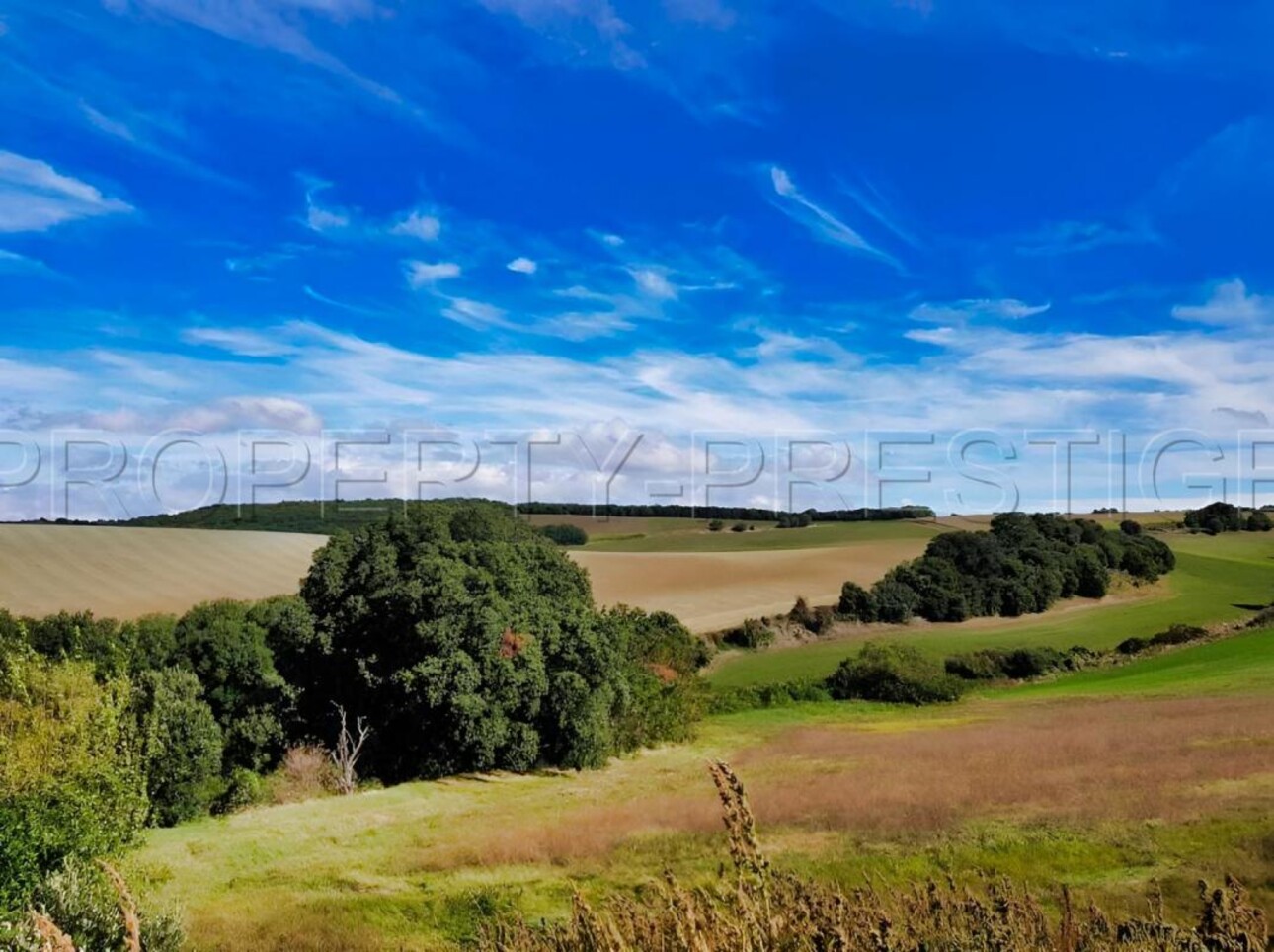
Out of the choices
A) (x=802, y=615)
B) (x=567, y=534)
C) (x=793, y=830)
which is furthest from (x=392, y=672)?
(x=567, y=534)

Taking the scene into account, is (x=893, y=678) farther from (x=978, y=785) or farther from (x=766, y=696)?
(x=978, y=785)

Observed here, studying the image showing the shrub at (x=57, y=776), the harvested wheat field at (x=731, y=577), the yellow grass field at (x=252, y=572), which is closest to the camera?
the shrub at (x=57, y=776)

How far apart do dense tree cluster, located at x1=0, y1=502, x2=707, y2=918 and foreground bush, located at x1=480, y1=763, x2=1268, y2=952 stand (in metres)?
25.8

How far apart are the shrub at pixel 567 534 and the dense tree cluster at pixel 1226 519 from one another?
8160 cm

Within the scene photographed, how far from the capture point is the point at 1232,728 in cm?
3120

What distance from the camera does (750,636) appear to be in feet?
249

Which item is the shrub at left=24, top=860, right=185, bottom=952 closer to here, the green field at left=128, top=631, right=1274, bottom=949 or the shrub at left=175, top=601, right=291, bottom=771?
the green field at left=128, top=631, right=1274, bottom=949

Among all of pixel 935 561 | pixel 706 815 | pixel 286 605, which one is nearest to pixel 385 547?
pixel 286 605

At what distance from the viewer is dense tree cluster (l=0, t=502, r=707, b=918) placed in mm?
36812

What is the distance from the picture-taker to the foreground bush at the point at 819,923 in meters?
5.71

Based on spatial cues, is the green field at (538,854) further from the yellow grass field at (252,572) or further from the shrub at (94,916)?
the yellow grass field at (252,572)

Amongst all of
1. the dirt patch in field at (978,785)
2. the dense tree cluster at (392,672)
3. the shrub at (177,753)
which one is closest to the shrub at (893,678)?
the dense tree cluster at (392,672)

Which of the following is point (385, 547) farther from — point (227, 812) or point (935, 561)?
point (935, 561)

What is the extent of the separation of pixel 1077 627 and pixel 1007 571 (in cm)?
1305
